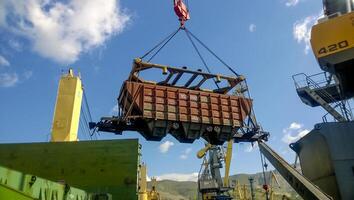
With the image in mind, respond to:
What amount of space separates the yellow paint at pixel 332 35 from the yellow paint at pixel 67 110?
1116 cm

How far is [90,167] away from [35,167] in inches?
59.6

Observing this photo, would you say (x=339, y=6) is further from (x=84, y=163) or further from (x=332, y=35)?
(x=84, y=163)

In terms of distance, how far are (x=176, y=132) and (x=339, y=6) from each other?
7.68 m

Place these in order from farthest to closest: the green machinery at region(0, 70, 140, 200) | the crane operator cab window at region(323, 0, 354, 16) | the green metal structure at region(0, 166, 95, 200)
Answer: the crane operator cab window at region(323, 0, 354, 16)
the green machinery at region(0, 70, 140, 200)
the green metal structure at region(0, 166, 95, 200)

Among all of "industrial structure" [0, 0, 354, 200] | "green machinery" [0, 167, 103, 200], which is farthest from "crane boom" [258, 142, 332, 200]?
"green machinery" [0, 167, 103, 200]

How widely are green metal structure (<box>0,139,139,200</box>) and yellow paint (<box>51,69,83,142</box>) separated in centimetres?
649

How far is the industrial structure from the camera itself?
7531 millimetres

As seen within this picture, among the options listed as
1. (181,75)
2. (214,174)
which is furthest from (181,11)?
(214,174)

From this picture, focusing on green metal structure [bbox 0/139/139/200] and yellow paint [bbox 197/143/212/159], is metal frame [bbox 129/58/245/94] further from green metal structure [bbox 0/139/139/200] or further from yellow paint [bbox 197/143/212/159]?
yellow paint [bbox 197/143/212/159]

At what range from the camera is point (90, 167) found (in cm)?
859

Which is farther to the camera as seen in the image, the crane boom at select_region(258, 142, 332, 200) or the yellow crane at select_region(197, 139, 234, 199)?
the yellow crane at select_region(197, 139, 234, 199)

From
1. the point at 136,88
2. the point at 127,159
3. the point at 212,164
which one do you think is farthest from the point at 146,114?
the point at 212,164

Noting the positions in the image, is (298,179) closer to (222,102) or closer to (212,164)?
(222,102)

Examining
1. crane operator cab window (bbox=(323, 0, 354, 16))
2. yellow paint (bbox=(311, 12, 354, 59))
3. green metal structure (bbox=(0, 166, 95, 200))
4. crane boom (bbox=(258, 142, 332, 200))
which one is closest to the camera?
green metal structure (bbox=(0, 166, 95, 200))
